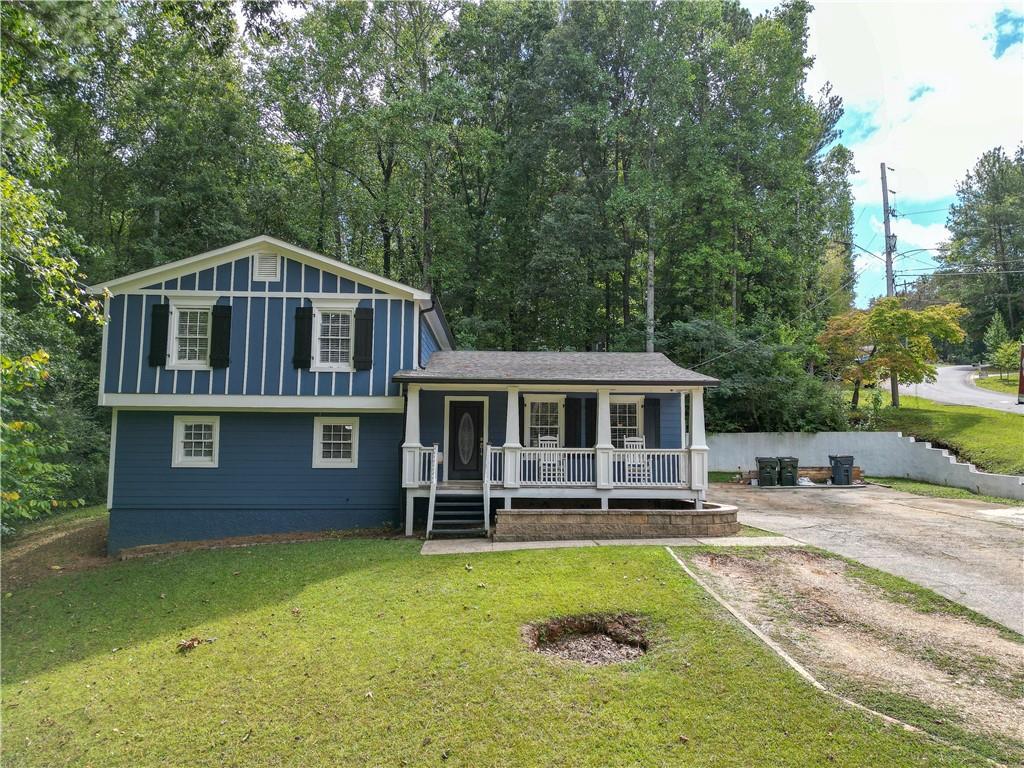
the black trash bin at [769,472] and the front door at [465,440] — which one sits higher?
the front door at [465,440]

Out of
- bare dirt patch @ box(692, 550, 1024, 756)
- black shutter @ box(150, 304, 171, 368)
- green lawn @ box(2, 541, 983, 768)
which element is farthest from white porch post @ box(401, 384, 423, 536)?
bare dirt patch @ box(692, 550, 1024, 756)

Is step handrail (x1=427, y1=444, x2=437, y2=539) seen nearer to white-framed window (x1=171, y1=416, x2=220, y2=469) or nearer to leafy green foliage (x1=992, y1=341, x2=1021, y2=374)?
white-framed window (x1=171, y1=416, x2=220, y2=469)

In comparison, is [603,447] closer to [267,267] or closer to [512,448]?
[512,448]

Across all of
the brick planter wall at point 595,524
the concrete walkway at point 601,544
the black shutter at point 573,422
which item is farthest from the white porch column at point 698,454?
the black shutter at point 573,422

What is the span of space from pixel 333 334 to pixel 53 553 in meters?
7.74

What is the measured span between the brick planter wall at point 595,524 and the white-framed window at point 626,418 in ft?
9.79

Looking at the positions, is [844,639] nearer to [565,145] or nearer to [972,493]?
[972,493]

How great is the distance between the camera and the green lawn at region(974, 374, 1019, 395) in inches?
1151

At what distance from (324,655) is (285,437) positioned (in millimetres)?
7483

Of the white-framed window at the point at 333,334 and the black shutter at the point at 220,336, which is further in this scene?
the white-framed window at the point at 333,334

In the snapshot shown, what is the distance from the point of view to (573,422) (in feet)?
42.5

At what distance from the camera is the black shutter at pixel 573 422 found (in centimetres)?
1291

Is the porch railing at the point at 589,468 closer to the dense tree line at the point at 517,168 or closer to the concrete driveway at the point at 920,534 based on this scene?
the concrete driveway at the point at 920,534

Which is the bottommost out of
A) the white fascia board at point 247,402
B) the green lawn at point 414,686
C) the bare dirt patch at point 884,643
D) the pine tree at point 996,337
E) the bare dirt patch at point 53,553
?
the bare dirt patch at point 53,553
